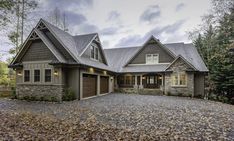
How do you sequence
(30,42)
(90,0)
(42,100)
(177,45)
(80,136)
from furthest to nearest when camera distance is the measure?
(177,45) < (90,0) < (30,42) < (42,100) < (80,136)

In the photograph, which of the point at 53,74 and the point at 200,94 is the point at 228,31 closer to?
the point at 200,94

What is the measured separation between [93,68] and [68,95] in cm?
376

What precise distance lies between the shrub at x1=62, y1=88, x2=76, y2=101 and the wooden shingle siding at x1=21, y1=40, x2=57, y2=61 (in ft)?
9.87

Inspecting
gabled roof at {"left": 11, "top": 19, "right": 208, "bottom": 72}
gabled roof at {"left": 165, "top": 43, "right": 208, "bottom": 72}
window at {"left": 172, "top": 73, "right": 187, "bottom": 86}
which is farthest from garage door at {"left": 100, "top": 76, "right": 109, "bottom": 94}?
gabled roof at {"left": 165, "top": 43, "right": 208, "bottom": 72}

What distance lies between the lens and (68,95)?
46.0 feet

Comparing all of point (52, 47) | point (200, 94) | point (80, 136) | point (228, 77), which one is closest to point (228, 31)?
point (228, 77)

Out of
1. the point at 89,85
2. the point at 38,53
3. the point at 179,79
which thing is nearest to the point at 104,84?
the point at 89,85

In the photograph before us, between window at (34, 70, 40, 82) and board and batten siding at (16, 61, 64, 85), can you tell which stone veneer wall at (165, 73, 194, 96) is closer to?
board and batten siding at (16, 61, 64, 85)

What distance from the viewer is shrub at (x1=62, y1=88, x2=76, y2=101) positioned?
13.9 meters

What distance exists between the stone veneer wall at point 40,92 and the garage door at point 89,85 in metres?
2.34

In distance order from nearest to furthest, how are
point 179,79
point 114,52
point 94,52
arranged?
point 94,52 → point 179,79 → point 114,52

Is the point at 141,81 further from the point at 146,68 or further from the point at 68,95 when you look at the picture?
the point at 68,95

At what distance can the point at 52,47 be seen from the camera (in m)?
14.2

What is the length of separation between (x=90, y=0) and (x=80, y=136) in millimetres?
14323
